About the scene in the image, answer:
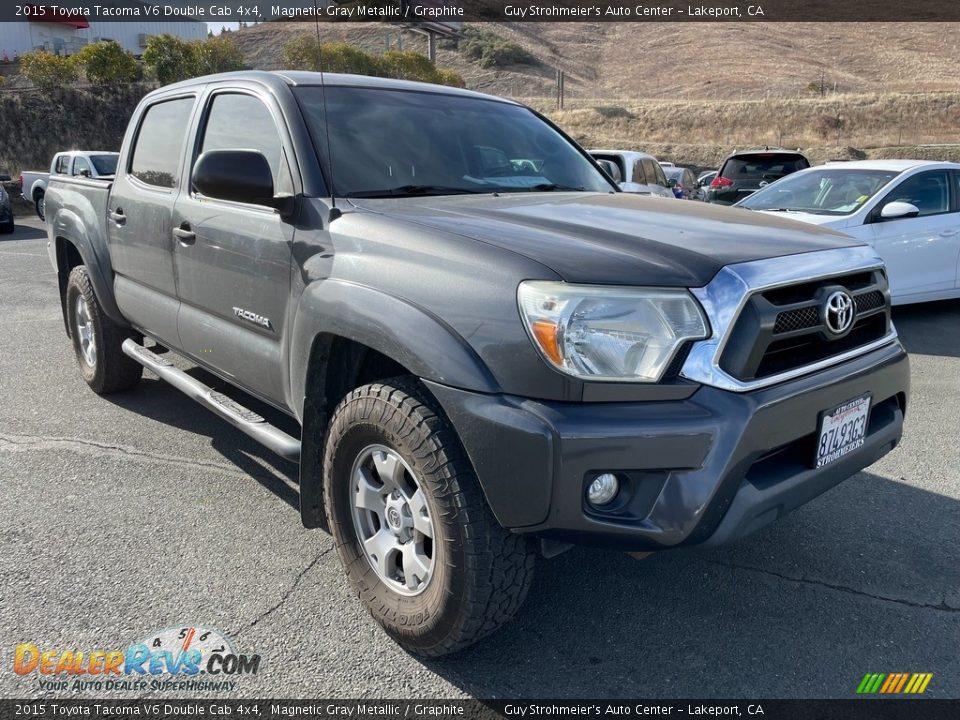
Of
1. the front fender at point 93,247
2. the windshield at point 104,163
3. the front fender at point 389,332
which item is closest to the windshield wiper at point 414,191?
the front fender at point 389,332

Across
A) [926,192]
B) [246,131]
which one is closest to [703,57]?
[926,192]

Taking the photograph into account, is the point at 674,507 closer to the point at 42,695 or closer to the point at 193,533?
the point at 42,695

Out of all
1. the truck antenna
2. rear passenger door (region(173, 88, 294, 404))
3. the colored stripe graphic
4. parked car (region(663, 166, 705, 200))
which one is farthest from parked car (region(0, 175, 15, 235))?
the colored stripe graphic

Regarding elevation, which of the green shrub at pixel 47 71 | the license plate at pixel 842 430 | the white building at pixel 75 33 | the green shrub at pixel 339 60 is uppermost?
the white building at pixel 75 33

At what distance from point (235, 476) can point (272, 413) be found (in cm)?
76

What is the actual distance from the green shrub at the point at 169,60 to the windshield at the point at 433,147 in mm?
32091

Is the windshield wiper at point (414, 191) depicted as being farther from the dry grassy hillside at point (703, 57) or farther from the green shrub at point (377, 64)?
the dry grassy hillside at point (703, 57)

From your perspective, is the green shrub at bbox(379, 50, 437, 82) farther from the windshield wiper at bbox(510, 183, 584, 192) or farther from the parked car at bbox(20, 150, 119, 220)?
the windshield wiper at bbox(510, 183, 584, 192)

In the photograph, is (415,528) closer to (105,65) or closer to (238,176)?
(238,176)

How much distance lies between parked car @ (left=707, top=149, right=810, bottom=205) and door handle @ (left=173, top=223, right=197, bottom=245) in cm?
1010

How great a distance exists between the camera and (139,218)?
13.0 ft

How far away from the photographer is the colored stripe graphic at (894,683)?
233 cm

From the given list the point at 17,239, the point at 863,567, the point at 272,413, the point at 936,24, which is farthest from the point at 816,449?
the point at 936,24

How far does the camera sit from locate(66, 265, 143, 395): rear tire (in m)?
4.73
